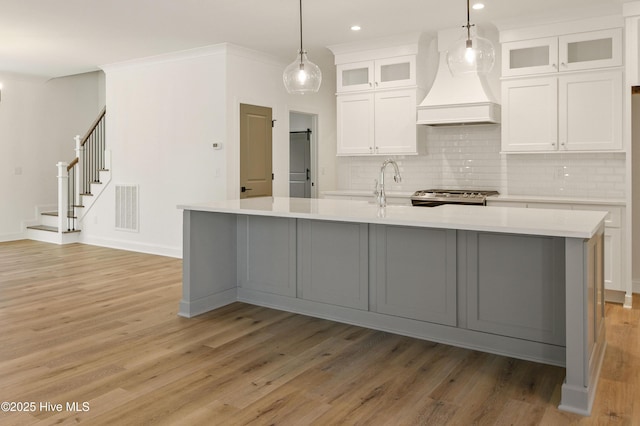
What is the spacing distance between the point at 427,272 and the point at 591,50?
3.15 meters

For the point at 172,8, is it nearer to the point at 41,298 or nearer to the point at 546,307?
the point at 41,298

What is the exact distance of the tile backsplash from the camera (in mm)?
5383

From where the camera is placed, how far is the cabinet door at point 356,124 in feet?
21.4

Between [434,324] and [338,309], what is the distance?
802mm

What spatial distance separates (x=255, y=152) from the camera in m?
7.06

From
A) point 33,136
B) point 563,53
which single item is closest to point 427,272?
point 563,53

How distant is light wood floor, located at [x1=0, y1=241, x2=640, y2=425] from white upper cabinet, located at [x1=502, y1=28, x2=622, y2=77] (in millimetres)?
2359

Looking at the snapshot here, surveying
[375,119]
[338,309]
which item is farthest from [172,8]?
[338,309]

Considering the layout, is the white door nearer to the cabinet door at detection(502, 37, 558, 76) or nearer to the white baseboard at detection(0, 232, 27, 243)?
the cabinet door at detection(502, 37, 558, 76)

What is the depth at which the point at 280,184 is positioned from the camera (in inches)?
297

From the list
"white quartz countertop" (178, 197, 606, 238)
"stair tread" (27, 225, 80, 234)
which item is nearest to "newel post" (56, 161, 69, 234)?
"stair tread" (27, 225, 80, 234)

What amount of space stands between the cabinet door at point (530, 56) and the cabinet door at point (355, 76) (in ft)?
5.33

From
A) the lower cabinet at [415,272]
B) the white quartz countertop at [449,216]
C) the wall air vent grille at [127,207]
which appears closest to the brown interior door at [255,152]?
the wall air vent grille at [127,207]

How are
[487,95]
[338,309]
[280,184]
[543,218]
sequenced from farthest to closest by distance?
[280,184] → [487,95] → [338,309] → [543,218]
